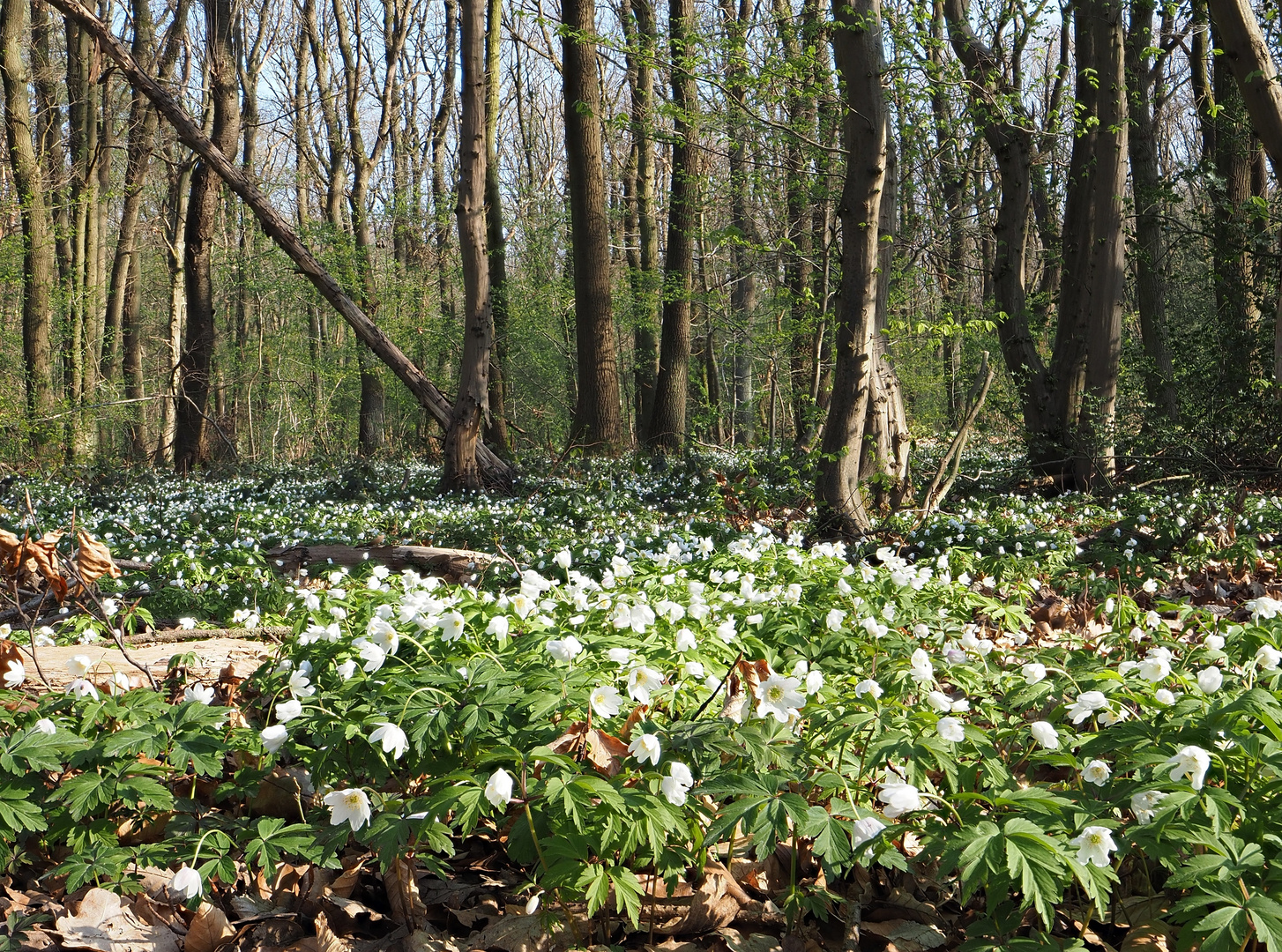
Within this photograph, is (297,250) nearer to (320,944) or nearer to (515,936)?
(320,944)

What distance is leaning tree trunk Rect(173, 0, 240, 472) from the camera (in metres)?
15.6

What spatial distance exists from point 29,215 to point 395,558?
13556 millimetres

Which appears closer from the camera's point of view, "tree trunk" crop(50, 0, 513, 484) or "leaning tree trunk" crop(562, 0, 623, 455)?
"tree trunk" crop(50, 0, 513, 484)

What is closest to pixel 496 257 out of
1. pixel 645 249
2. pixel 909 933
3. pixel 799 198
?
pixel 645 249

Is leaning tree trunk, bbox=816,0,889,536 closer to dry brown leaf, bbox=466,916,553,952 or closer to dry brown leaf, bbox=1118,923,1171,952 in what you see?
dry brown leaf, bbox=1118,923,1171,952

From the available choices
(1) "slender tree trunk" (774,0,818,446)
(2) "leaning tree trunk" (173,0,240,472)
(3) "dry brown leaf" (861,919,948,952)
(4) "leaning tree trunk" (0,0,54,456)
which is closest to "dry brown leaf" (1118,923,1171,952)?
(3) "dry brown leaf" (861,919,948,952)

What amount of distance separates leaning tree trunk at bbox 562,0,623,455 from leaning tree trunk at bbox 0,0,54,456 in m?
9.00

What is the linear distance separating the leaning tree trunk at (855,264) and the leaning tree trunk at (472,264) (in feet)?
17.4

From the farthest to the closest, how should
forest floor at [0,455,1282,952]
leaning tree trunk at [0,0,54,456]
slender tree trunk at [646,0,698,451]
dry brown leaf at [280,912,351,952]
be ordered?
leaning tree trunk at [0,0,54,456]
slender tree trunk at [646,0,698,451]
dry brown leaf at [280,912,351,952]
forest floor at [0,455,1282,952]

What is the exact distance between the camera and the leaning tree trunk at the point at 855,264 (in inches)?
282

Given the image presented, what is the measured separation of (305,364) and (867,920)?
2735 centimetres

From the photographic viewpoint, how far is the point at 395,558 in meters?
7.08

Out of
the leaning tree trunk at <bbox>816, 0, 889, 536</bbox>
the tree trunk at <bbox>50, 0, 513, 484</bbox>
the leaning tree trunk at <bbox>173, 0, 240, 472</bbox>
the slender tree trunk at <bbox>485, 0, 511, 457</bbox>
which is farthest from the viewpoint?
the leaning tree trunk at <bbox>173, 0, 240, 472</bbox>

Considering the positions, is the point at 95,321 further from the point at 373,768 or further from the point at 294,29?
the point at 373,768
